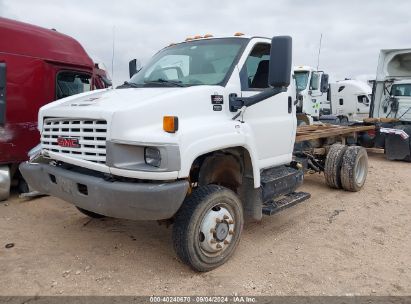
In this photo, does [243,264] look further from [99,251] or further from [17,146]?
[17,146]

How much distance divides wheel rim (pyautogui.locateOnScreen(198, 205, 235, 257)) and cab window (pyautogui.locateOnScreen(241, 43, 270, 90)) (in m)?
1.37

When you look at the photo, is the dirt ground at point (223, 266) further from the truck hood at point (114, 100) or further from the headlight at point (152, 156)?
the truck hood at point (114, 100)

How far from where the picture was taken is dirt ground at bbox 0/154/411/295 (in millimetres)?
3424

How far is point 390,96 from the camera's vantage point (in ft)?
42.1

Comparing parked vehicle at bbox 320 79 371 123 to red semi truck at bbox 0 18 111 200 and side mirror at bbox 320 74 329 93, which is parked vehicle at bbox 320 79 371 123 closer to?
side mirror at bbox 320 74 329 93

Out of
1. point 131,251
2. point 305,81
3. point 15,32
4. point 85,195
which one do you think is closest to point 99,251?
point 131,251

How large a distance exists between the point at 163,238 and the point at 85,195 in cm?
149

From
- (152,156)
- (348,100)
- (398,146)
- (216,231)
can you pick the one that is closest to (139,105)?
(152,156)

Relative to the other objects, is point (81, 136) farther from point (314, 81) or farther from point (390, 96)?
point (314, 81)

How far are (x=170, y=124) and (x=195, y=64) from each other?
136 cm

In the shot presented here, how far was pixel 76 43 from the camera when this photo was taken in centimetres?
718

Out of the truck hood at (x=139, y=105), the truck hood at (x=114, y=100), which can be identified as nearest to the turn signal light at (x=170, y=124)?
the truck hood at (x=139, y=105)

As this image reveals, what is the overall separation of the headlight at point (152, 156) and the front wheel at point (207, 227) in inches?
22.7

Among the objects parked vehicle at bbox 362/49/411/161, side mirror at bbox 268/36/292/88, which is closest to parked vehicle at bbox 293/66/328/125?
parked vehicle at bbox 362/49/411/161
